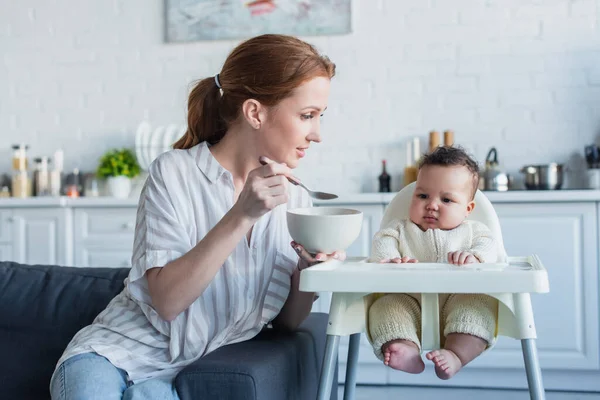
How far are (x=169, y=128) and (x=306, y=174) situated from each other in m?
0.84

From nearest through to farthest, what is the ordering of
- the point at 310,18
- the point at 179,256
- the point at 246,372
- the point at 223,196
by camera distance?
the point at 246,372
the point at 179,256
the point at 223,196
the point at 310,18

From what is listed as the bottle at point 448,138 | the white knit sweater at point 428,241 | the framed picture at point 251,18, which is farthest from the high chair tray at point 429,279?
the framed picture at point 251,18

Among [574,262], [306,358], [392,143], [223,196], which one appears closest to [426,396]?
[574,262]

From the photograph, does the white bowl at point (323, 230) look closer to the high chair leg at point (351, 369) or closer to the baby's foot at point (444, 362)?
the baby's foot at point (444, 362)

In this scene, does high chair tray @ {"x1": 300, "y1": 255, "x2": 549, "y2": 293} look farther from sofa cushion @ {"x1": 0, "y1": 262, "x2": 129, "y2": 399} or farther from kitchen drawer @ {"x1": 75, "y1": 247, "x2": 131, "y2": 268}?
kitchen drawer @ {"x1": 75, "y1": 247, "x2": 131, "y2": 268}

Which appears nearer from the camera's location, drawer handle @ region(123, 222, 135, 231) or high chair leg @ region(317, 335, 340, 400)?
high chair leg @ region(317, 335, 340, 400)

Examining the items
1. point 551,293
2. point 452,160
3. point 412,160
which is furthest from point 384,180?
point 452,160

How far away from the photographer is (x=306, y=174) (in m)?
4.33

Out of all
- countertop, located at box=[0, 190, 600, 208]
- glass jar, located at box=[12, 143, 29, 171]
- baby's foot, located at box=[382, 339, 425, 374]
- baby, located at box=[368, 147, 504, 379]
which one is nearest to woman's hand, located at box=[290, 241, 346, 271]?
baby, located at box=[368, 147, 504, 379]

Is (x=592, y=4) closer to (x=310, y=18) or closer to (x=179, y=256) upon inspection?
(x=310, y=18)

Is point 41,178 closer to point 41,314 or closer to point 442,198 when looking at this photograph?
point 41,314

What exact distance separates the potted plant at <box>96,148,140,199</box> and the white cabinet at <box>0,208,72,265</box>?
1.43 feet

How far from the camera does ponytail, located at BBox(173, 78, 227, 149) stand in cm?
189

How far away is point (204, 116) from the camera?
6.25ft
